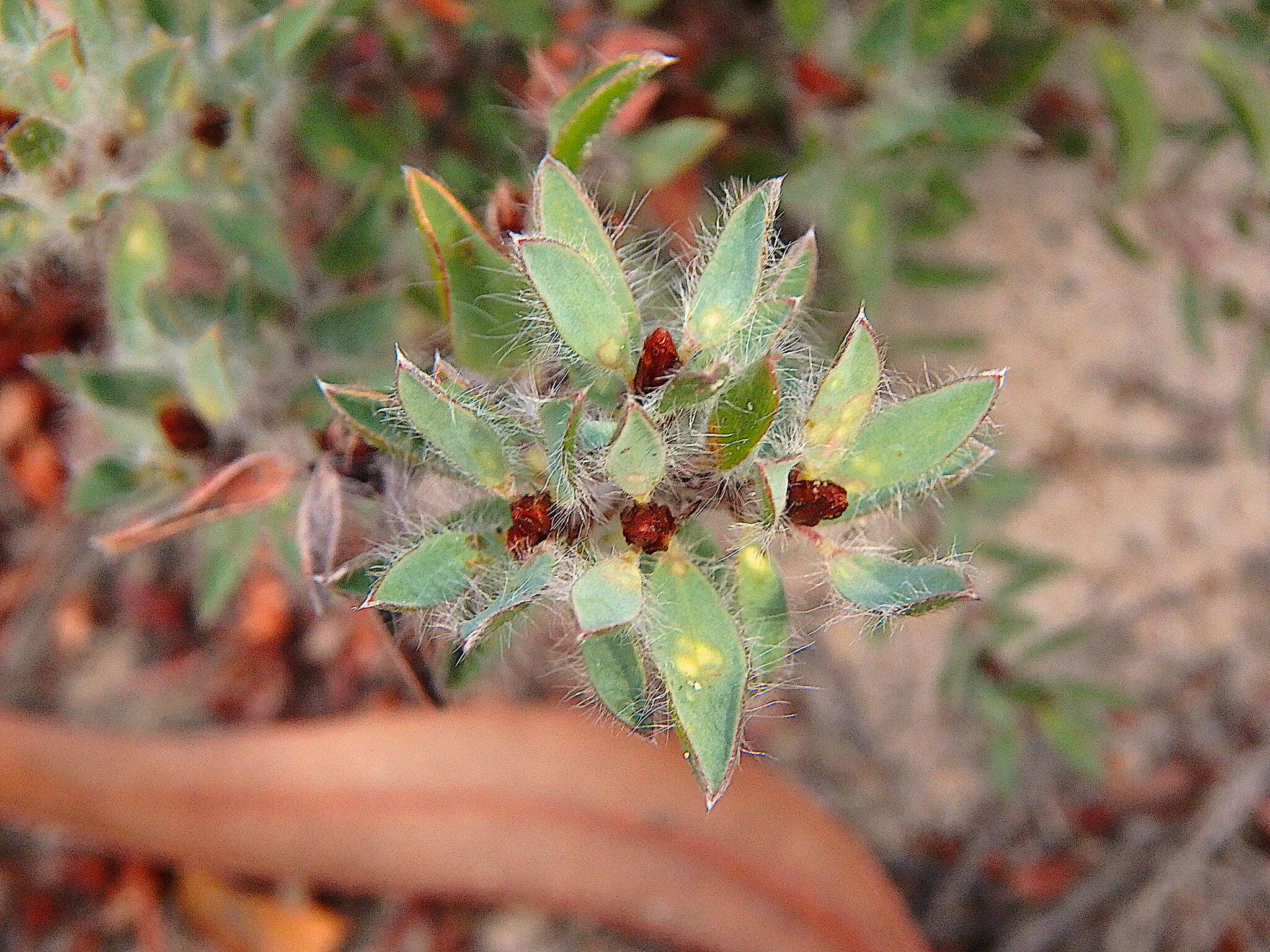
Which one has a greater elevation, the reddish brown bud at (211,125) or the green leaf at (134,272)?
the reddish brown bud at (211,125)

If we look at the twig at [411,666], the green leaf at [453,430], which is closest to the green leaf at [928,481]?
the green leaf at [453,430]

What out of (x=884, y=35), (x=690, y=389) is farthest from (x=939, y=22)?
(x=690, y=389)

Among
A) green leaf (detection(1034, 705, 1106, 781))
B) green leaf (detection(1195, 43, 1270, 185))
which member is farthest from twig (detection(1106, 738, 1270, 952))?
green leaf (detection(1195, 43, 1270, 185))

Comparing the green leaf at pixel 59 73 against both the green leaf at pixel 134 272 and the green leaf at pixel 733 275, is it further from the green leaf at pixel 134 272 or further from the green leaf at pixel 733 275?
the green leaf at pixel 733 275

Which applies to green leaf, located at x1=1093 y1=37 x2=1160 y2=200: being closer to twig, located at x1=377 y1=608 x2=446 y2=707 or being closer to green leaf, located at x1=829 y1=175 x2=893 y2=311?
green leaf, located at x1=829 y1=175 x2=893 y2=311

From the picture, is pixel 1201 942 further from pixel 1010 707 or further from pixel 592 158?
pixel 592 158

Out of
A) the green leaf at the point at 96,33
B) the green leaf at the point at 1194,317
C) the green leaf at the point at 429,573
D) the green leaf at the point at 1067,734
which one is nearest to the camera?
the green leaf at the point at 429,573
